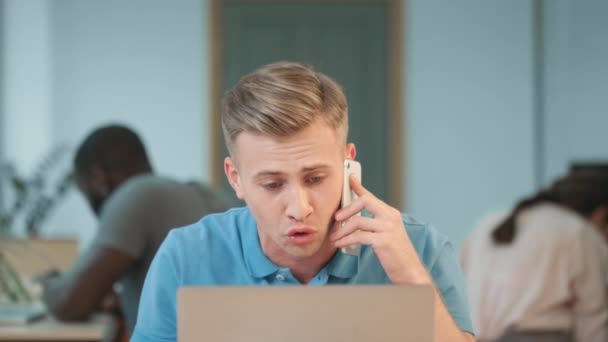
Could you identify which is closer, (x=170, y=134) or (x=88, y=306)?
(x=88, y=306)

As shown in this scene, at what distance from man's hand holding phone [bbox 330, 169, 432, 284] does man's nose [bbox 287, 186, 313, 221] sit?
6cm

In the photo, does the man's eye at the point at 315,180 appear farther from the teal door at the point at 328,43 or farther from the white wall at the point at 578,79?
the teal door at the point at 328,43

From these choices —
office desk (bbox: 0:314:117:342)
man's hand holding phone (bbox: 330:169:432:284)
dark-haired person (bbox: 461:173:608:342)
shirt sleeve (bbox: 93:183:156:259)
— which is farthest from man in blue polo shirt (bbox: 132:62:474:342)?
dark-haired person (bbox: 461:173:608:342)

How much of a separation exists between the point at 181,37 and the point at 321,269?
4.83m

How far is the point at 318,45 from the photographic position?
251 inches

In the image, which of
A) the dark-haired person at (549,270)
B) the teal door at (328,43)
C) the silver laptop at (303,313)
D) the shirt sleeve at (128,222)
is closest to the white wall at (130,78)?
the teal door at (328,43)

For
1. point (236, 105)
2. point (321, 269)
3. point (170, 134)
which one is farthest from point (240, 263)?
point (170, 134)

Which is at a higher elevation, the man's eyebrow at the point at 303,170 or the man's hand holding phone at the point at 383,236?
the man's eyebrow at the point at 303,170

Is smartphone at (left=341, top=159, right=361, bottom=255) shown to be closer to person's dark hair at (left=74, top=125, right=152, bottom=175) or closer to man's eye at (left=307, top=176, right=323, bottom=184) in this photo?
man's eye at (left=307, top=176, right=323, bottom=184)

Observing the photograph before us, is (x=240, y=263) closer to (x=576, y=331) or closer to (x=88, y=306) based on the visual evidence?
(x=88, y=306)

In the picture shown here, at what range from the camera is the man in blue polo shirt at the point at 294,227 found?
4.89 ft

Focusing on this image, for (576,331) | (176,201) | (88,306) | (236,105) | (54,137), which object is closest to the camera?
(236,105)

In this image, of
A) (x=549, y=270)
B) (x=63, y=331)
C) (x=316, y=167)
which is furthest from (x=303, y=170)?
(x=549, y=270)

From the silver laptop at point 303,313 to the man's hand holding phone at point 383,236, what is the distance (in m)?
0.32
